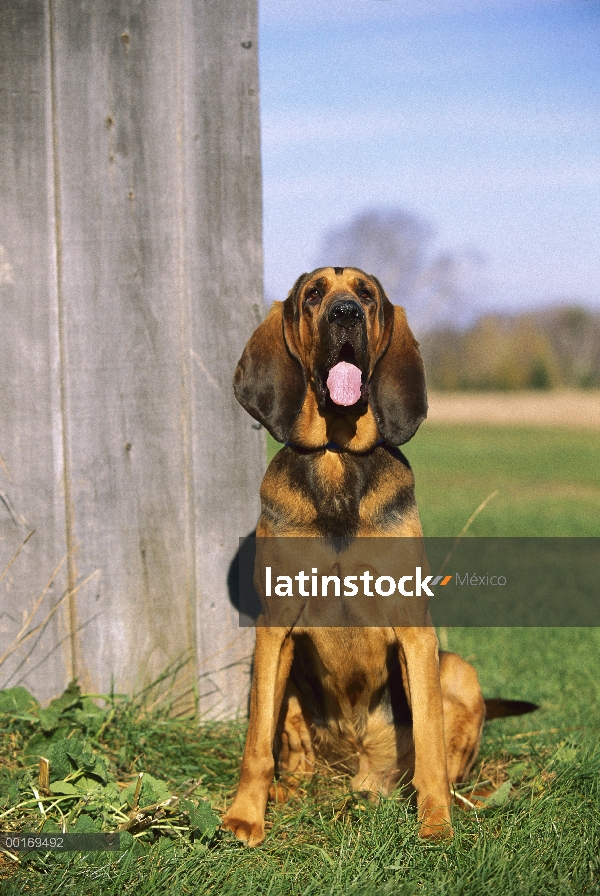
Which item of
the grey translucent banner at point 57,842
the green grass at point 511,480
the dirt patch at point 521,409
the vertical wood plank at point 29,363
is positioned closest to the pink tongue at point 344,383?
the vertical wood plank at point 29,363

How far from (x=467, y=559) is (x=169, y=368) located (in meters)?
4.83

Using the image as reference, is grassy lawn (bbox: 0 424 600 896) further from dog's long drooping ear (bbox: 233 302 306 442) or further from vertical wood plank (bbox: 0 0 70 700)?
dog's long drooping ear (bbox: 233 302 306 442)

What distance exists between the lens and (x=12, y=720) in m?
3.62

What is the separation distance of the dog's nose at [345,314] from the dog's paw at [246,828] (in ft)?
5.75

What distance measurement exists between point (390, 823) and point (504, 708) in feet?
3.42

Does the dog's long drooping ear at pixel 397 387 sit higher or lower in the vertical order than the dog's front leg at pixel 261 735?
higher

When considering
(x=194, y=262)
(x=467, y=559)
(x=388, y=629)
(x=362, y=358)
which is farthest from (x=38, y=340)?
(x=467, y=559)

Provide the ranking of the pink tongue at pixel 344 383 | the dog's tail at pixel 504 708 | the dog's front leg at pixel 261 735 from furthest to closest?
1. the dog's tail at pixel 504 708
2. the pink tongue at pixel 344 383
3. the dog's front leg at pixel 261 735

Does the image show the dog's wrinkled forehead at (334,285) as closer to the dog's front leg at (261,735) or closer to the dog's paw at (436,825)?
the dog's front leg at (261,735)

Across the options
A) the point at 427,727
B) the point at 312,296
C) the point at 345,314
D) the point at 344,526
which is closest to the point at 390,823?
the point at 427,727

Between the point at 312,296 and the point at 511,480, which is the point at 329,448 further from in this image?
the point at 511,480

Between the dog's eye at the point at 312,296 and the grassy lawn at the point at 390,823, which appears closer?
the grassy lawn at the point at 390,823

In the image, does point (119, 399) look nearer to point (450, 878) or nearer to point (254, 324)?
point (254, 324)

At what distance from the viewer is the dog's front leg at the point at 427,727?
3021mm
